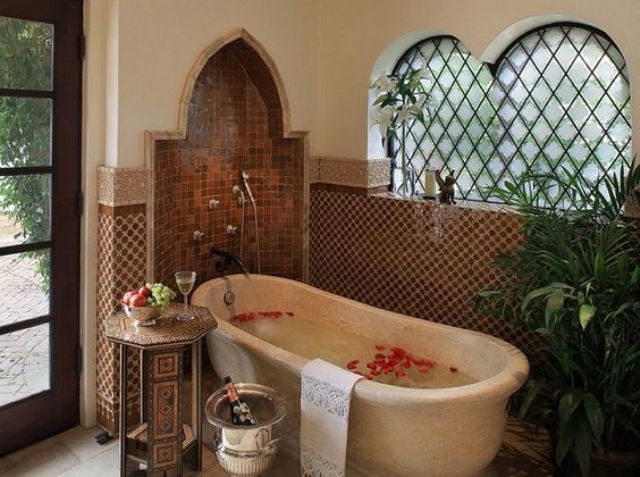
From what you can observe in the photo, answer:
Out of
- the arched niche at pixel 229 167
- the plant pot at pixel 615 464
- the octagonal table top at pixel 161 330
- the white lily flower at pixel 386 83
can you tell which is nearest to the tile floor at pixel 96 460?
the plant pot at pixel 615 464

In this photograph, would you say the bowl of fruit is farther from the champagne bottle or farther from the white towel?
the white towel

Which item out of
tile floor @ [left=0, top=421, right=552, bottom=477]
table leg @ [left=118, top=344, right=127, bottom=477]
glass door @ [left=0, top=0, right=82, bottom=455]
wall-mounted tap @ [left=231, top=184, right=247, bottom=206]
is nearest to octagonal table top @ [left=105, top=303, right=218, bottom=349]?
table leg @ [left=118, top=344, right=127, bottom=477]

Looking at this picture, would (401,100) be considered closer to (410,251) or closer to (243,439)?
(410,251)

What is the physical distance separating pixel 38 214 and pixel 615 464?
302 centimetres

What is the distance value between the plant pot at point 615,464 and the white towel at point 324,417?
1168 millimetres

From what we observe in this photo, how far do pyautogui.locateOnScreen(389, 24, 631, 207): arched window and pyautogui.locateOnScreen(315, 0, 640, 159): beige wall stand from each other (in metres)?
0.16

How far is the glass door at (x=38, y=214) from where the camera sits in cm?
301

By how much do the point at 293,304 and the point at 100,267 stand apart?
1.31 metres

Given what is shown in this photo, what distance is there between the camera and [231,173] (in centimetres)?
444

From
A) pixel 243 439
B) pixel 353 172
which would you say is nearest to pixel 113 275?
pixel 243 439

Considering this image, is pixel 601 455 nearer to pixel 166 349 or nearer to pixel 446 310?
pixel 446 310

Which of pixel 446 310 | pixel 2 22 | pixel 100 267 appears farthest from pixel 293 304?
pixel 2 22

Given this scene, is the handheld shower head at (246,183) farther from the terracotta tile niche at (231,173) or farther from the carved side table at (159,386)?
the carved side table at (159,386)

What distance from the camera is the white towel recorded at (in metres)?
2.75
